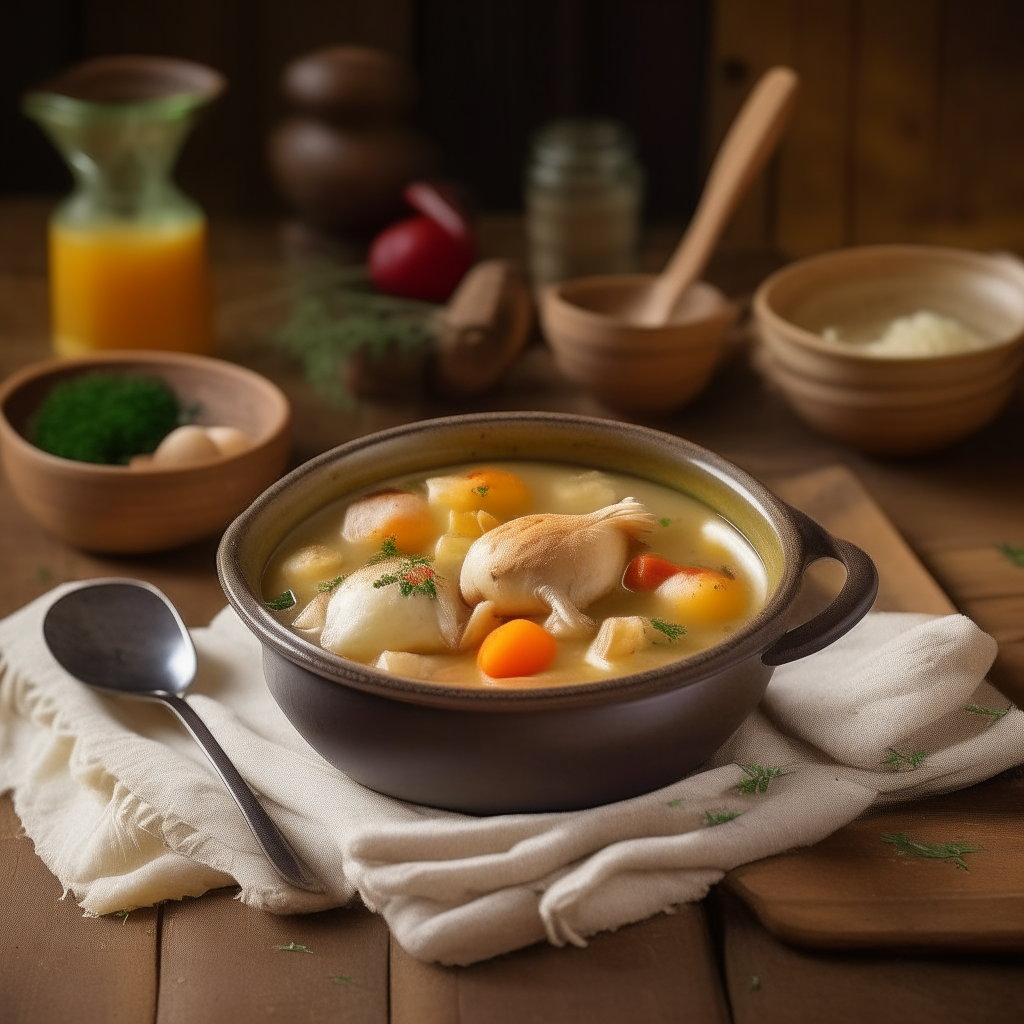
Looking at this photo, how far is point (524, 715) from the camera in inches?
55.7

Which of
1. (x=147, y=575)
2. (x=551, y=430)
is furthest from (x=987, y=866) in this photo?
(x=147, y=575)

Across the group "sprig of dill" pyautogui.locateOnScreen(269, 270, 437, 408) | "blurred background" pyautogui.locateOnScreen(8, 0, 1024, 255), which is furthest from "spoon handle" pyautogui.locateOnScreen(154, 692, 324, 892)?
"blurred background" pyautogui.locateOnScreen(8, 0, 1024, 255)

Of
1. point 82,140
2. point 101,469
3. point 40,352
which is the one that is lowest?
point 40,352

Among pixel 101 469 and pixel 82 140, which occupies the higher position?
pixel 82 140

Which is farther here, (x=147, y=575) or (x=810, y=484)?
(x=810, y=484)

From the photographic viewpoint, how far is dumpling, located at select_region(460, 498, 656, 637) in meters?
1.64

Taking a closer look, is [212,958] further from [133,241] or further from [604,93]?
[604,93]

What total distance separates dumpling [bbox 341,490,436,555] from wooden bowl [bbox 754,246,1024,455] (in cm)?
94

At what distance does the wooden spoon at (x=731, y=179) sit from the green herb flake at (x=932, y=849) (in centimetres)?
139

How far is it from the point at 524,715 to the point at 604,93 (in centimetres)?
317

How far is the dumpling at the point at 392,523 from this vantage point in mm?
1824

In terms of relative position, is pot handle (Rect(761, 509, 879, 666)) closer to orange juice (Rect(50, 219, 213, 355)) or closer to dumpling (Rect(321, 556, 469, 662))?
dumpling (Rect(321, 556, 469, 662))

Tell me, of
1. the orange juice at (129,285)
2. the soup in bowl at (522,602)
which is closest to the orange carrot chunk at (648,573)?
the soup in bowl at (522,602)

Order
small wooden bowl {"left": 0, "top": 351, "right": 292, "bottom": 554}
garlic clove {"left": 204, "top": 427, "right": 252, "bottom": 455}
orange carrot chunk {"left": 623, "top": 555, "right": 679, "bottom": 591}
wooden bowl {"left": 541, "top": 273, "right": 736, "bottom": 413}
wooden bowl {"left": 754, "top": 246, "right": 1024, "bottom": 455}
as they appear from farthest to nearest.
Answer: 1. wooden bowl {"left": 541, "top": 273, "right": 736, "bottom": 413}
2. wooden bowl {"left": 754, "top": 246, "right": 1024, "bottom": 455}
3. garlic clove {"left": 204, "top": 427, "right": 252, "bottom": 455}
4. small wooden bowl {"left": 0, "top": 351, "right": 292, "bottom": 554}
5. orange carrot chunk {"left": 623, "top": 555, "right": 679, "bottom": 591}
